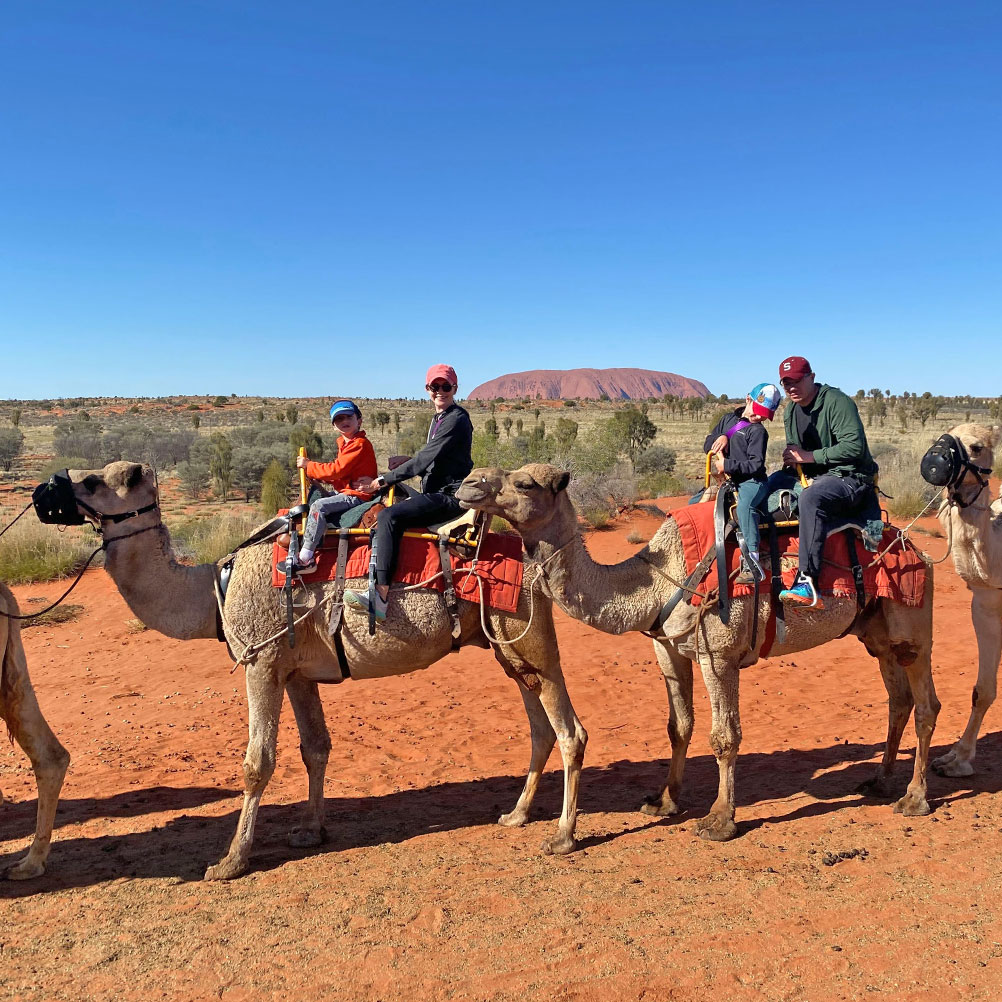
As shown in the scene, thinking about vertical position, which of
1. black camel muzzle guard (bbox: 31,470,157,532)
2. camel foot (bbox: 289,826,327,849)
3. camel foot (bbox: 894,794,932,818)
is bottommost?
camel foot (bbox: 289,826,327,849)

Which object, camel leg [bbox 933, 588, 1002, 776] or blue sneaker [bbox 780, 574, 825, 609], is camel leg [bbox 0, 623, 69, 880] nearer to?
blue sneaker [bbox 780, 574, 825, 609]

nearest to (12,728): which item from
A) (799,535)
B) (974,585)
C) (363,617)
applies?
(363,617)

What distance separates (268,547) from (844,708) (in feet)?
22.7

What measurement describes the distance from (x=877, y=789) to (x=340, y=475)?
199 inches

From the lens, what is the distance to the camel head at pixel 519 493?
471 cm

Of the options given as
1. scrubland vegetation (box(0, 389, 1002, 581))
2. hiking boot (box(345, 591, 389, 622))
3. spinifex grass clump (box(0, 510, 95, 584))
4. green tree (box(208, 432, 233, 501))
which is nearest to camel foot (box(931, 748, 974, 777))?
hiking boot (box(345, 591, 389, 622))

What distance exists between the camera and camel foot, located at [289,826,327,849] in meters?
5.57

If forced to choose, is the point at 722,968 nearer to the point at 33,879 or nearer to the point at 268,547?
the point at 268,547

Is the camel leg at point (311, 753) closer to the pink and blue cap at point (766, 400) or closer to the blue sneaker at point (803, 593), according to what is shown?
the blue sneaker at point (803, 593)

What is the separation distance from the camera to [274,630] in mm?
5215

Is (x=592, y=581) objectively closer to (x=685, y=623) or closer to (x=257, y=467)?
(x=685, y=623)

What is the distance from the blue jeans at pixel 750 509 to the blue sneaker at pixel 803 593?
1.20 feet

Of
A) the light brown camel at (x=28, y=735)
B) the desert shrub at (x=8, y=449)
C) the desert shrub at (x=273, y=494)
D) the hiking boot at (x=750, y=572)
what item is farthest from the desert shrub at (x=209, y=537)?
the desert shrub at (x=8, y=449)

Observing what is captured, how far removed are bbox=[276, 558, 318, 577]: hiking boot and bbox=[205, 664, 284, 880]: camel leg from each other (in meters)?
0.66
